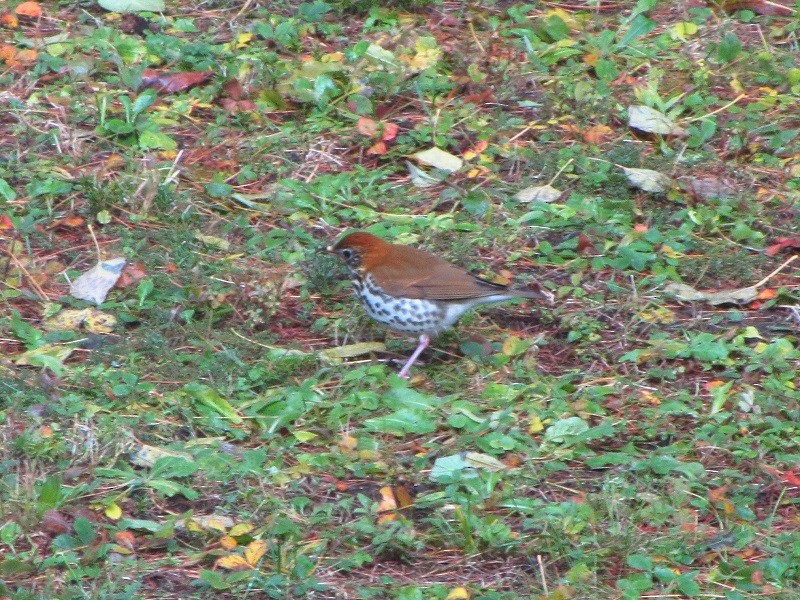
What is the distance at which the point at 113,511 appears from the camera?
4.95 m

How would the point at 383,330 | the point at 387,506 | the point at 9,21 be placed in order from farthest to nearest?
the point at 9,21
the point at 383,330
the point at 387,506

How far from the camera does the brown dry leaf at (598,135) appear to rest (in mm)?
7543

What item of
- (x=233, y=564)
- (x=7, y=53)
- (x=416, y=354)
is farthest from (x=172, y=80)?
(x=233, y=564)

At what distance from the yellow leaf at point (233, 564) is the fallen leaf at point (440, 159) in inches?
125

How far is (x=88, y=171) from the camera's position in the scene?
709 cm

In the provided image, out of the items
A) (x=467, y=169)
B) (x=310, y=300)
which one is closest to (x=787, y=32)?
(x=467, y=169)

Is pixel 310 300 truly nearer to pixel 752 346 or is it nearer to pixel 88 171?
pixel 88 171

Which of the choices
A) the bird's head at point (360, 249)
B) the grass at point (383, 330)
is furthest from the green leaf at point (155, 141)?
the bird's head at point (360, 249)

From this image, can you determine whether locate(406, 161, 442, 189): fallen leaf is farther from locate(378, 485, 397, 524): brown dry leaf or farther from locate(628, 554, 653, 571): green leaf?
locate(628, 554, 653, 571): green leaf

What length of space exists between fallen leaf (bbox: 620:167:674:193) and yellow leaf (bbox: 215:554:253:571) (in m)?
3.38

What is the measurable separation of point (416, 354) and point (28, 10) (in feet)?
12.4

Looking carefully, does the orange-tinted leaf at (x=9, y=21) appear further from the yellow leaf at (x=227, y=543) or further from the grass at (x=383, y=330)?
the yellow leaf at (x=227, y=543)

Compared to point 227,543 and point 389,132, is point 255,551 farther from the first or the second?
point 389,132

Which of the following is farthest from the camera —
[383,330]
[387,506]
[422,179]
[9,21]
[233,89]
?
[9,21]
